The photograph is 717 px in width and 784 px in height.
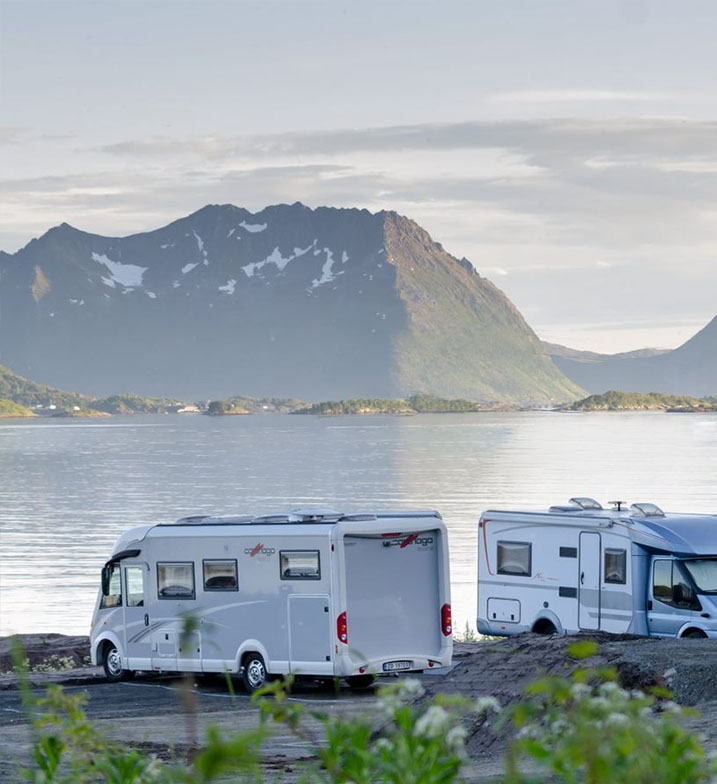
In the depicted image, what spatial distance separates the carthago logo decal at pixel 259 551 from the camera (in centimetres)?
1947

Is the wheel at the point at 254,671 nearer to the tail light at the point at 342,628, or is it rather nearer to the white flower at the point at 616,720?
the tail light at the point at 342,628

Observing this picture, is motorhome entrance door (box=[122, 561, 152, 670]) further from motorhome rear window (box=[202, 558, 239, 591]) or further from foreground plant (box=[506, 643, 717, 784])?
foreground plant (box=[506, 643, 717, 784])

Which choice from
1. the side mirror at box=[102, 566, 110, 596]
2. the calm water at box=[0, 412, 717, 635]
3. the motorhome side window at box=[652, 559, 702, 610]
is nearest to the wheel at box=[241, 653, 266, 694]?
the side mirror at box=[102, 566, 110, 596]

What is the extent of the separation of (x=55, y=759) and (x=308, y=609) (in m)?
14.3

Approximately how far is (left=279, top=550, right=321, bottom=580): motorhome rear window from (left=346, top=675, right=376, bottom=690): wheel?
1.90 metres

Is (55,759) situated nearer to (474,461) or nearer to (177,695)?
(177,695)

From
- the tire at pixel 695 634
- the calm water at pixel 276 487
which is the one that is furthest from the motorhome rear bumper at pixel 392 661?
the calm water at pixel 276 487

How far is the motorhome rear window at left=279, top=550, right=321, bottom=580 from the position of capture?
19062 millimetres

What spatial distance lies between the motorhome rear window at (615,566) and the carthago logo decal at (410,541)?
3.18 meters

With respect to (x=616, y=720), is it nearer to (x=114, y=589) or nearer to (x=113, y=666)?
(x=114, y=589)

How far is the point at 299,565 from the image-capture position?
63.1 ft

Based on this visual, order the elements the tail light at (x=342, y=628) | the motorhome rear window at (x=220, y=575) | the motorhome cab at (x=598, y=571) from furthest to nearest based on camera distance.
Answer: the motorhome cab at (x=598, y=571) → the motorhome rear window at (x=220, y=575) → the tail light at (x=342, y=628)

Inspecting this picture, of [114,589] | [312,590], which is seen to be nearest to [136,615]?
[114,589]

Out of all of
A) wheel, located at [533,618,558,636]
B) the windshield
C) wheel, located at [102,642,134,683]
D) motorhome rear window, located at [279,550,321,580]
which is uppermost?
motorhome rear window, located at [279,550,321,580]
